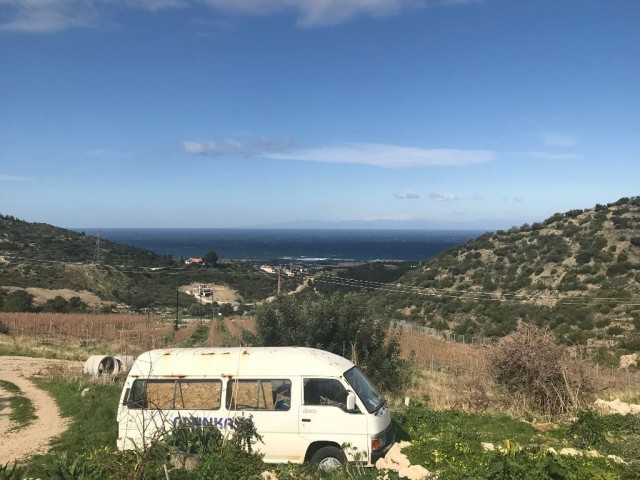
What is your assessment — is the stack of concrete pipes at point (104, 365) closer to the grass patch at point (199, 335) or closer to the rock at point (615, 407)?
the grass patch at point (199, 335)

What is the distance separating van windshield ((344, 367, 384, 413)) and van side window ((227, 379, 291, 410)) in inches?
48.6

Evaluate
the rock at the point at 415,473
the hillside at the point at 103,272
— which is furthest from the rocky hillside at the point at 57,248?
the rock at the point at 415,473

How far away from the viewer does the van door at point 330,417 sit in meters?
9.55

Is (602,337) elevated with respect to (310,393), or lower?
lower

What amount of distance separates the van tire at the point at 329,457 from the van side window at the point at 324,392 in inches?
32.0

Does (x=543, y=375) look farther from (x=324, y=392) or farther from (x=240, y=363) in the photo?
(x=240, y=363)

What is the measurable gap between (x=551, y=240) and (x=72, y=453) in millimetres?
50271

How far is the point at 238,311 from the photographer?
54.6m

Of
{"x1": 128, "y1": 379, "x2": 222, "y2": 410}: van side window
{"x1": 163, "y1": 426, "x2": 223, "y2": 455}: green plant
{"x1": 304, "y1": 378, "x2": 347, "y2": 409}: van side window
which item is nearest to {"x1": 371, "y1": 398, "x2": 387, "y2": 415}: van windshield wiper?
{"x1": 304, "y1": 378, "x2": 347, "y2": 409}: van side window

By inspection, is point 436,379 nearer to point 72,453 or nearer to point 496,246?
point 72,453

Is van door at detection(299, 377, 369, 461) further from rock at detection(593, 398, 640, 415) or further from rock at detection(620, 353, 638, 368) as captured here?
rock at detection(620, 353, 638, 368)

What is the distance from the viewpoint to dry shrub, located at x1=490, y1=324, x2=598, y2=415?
1518 cm

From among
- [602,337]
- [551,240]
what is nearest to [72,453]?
[602,337]

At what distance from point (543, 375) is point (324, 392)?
8.38m
